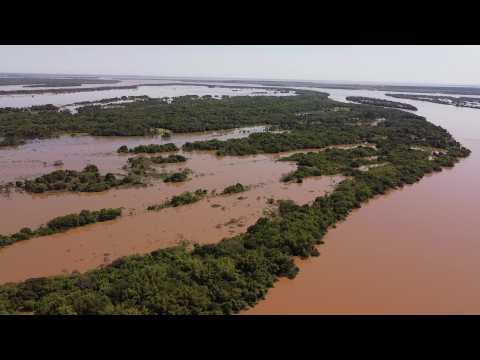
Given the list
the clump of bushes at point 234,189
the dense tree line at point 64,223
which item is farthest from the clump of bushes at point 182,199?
the dense tree line at point 64,223

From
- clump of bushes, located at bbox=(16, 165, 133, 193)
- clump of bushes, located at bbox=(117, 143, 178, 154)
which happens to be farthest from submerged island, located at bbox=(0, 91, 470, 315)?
clump of bushes, located at bbox=(117, 143, 178, 154)

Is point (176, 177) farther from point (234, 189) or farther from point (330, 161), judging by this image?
point (330, 161)

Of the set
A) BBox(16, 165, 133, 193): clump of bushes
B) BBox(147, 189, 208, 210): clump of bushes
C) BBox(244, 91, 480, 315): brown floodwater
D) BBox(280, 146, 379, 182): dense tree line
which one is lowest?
BBox(244, 91, 480, 315): brown floodwater

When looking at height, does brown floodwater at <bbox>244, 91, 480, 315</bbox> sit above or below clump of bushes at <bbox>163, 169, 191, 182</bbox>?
below

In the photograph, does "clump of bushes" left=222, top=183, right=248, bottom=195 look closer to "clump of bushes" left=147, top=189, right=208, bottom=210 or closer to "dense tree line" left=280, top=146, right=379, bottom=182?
"clump of bushes" left=147, top=189, right=208, bottom=210

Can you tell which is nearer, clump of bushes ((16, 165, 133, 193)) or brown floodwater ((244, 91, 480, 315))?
brown floodwater ((244, 91, 480, 315))

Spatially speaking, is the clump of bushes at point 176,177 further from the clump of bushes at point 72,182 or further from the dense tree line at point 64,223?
the dense tree line at point 64,223

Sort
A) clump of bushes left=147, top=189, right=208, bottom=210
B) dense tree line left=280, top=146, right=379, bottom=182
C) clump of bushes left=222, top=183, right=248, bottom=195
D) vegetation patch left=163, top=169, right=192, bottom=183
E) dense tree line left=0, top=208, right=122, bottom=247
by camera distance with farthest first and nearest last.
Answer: dense tree line left=280, top=146, right=379, bottom=182, vegetation patch left=163, top=169, right=192, bottom=183, clump of bushes left=222, top=183, right=248, bottom=195, clump of bushes left=147, top=189, right=208, bottom=210, dense tree line left=0, top=208, right=122, bottom=247

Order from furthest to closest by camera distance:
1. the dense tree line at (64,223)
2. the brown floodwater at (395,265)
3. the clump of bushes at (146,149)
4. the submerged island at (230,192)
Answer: the clump of bushes at (146,149) → the dense tree line at (64,223) → the brown floodwater at (395,265) → the submerged island at (230,192)

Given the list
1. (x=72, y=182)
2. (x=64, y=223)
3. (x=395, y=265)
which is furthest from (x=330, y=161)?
(x=64, y=223)
